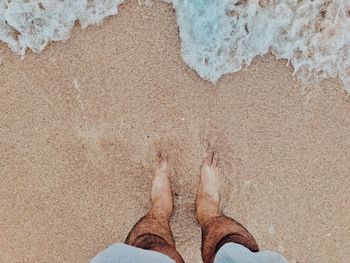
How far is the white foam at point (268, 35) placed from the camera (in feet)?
7.80

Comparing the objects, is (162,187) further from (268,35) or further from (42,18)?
(42,18)

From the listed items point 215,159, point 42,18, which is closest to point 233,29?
point 215,159

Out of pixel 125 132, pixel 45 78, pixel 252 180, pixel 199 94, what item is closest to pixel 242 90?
pixel 199 94

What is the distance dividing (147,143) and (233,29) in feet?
2.28

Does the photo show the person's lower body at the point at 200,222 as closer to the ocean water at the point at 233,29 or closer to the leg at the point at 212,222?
the leg at the point at 212,222

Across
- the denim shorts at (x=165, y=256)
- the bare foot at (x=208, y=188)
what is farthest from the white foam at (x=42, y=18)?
the denim shorts at (x=165, y=256)

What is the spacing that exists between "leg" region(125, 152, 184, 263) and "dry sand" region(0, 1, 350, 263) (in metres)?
0.06

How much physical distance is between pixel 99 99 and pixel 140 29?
0.39m

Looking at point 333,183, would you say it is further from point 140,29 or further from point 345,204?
point 140,29

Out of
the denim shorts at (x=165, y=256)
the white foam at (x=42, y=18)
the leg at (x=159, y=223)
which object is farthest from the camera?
the white foam at (x=42, y=18)

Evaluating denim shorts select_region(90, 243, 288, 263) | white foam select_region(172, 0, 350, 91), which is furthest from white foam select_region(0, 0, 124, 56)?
denim shorts select_region(90, 243, 288, 263)

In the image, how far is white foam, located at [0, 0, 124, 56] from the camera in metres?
2.36

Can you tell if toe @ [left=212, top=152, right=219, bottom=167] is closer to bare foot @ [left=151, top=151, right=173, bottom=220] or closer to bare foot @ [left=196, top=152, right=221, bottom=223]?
bare foot @ [left=196, top=152, right=221, bottom=223]

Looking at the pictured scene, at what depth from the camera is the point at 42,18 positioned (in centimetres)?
238
